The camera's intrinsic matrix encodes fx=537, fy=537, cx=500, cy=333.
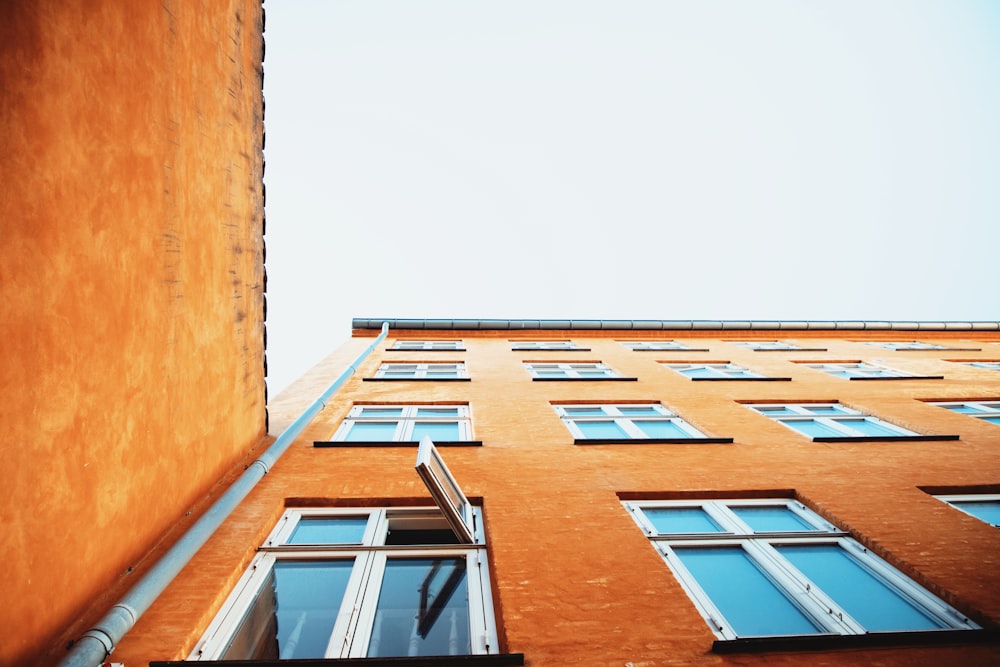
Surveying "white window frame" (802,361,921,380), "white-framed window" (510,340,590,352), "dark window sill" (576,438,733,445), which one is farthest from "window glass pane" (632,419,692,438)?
"white-framed window" (510,340,590,352)

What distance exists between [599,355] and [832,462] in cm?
773

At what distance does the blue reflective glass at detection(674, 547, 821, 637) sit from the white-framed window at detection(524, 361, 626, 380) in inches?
249

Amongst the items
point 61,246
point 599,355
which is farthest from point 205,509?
point 599,355

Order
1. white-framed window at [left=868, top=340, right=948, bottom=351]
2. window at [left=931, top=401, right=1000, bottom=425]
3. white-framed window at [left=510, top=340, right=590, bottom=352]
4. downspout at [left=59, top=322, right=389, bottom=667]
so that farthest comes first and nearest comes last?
white-framed window at [left=868, top=340, right=948, bottom=351] → white-framed window at [left=510, top=340, right=590, bottom=352] → window at [left=931, top=401, right=1000, bottom=425] → downspout at [left=59, top=322, right=389, bottom=667]

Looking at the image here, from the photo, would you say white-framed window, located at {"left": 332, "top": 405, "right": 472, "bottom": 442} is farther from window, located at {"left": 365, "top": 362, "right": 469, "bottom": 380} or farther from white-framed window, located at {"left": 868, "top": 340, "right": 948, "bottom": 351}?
white-framed window, located at {"left": 868, "top": 340, "right": 948, "bottom": 351}

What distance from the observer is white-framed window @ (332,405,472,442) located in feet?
26.5

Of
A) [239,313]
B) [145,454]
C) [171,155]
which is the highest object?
[171,155]

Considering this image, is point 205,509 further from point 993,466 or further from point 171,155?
point 993,466

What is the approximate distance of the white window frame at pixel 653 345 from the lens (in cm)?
1608

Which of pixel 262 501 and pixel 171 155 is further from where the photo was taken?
pixel 262 501

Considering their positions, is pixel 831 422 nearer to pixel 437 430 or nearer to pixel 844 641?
pixel 844 641

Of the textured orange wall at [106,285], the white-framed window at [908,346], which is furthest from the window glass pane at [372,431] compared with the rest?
the white-framed window at [908,346]

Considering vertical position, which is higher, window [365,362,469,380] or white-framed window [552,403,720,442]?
window [365,362,469,380]

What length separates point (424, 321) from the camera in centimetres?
1767
